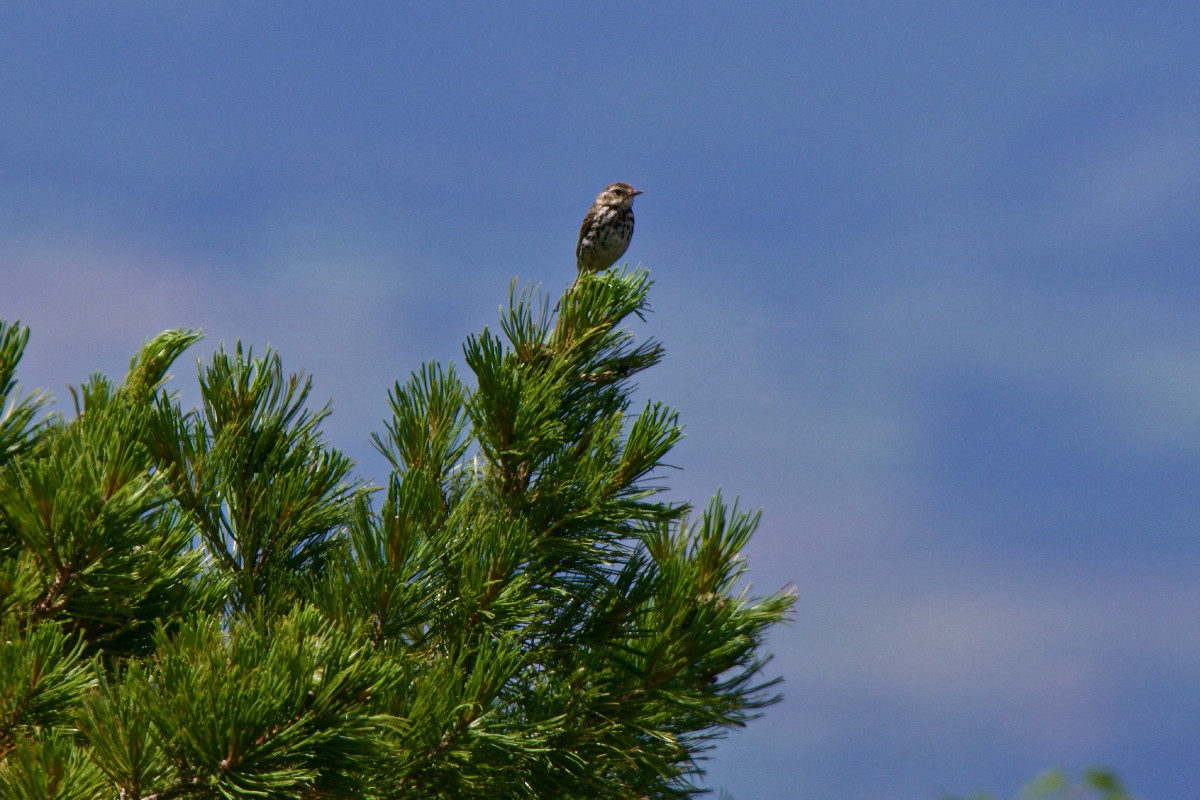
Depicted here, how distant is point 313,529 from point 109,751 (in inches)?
52.7

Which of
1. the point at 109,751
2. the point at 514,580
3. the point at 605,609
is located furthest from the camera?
the point at 605,609

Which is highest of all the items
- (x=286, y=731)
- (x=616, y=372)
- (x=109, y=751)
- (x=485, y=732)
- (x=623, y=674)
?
(x=616, y=372)

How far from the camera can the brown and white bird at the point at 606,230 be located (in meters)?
9.34

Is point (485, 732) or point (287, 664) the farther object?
point (485, 732)

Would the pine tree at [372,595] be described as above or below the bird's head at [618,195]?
below

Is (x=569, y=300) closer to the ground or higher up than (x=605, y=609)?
higher up

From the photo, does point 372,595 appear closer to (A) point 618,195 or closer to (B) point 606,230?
(B) point 606,230

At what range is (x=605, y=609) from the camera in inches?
149

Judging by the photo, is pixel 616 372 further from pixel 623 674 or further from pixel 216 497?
pixel 216 497

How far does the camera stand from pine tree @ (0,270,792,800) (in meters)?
2.79

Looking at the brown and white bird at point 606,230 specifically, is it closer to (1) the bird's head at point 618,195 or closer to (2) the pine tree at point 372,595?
(1) the bird's head at point 618,195

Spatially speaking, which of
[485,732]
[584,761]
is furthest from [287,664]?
[584,761]

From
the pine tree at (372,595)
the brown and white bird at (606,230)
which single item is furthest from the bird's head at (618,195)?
the pine tree at (372,595)

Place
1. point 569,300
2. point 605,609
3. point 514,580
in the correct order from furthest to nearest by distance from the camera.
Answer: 1. point 569,300
2. point 605,609
3. point 514,580
